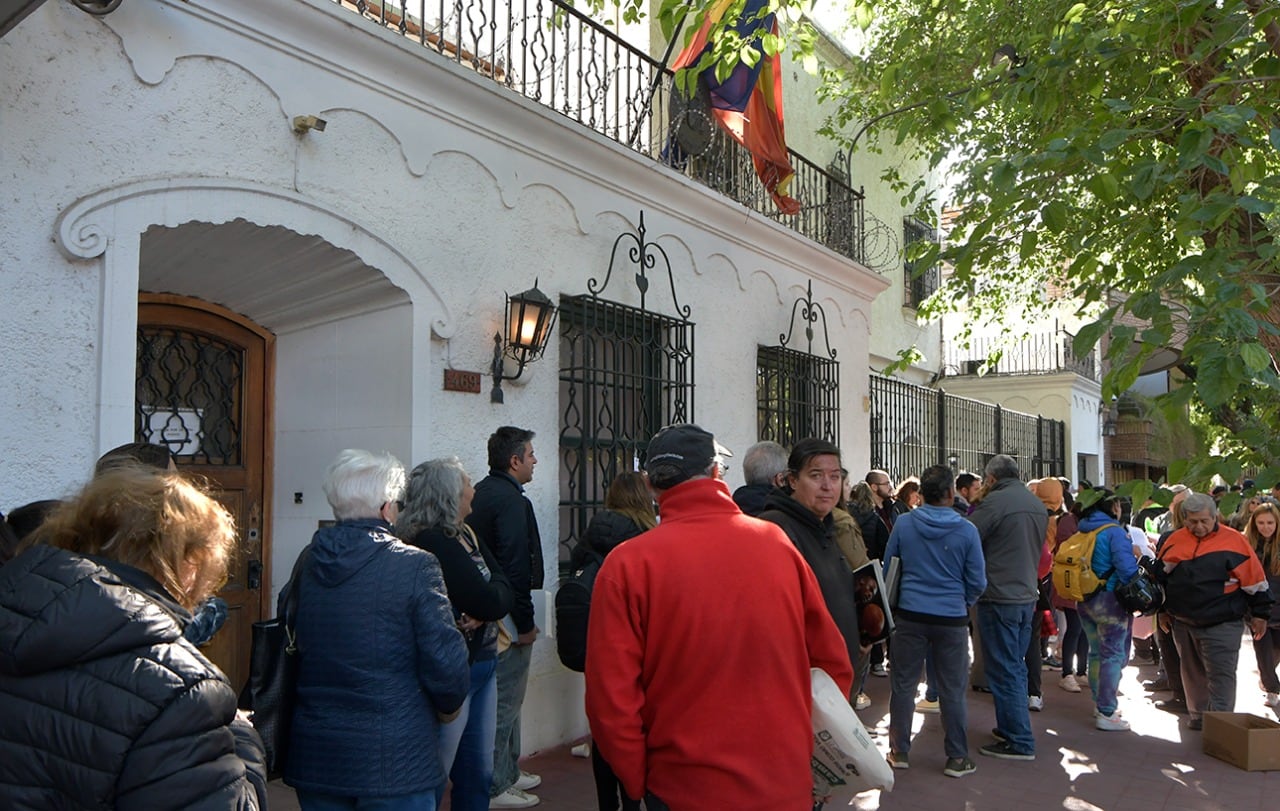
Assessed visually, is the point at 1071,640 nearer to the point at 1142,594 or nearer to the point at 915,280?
the point at 1142,594

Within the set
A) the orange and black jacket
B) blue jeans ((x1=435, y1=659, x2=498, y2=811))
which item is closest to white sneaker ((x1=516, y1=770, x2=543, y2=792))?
blue jeans ((x1=435, y1=659, x2=498, y2=811))

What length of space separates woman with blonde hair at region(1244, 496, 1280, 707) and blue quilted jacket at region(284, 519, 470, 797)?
6.58 m

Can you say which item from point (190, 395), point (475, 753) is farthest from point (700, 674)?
point (190, 395)

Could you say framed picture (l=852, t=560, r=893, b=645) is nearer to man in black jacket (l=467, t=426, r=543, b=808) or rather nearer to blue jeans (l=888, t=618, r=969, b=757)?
man in black jacket (l=467, t=426, r=543, b=808)

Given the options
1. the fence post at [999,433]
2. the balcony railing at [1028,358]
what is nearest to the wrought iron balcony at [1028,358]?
the balcony railing at [1028,358]

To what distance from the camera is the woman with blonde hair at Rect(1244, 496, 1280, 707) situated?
695 centimetres

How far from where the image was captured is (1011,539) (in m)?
6.25

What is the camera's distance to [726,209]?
312 inches

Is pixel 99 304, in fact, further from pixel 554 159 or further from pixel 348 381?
pixel 554 159

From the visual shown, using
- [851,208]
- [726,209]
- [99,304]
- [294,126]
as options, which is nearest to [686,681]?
[99,304]

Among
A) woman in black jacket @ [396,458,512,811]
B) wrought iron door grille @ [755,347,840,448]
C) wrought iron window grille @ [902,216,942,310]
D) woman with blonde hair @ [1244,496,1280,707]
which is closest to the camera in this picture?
woman in black jacket @ [396,458,512,811]

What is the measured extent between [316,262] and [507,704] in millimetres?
2561

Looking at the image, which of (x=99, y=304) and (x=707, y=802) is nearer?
(x=707, y=802)

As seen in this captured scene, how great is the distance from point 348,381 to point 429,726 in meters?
2.91
